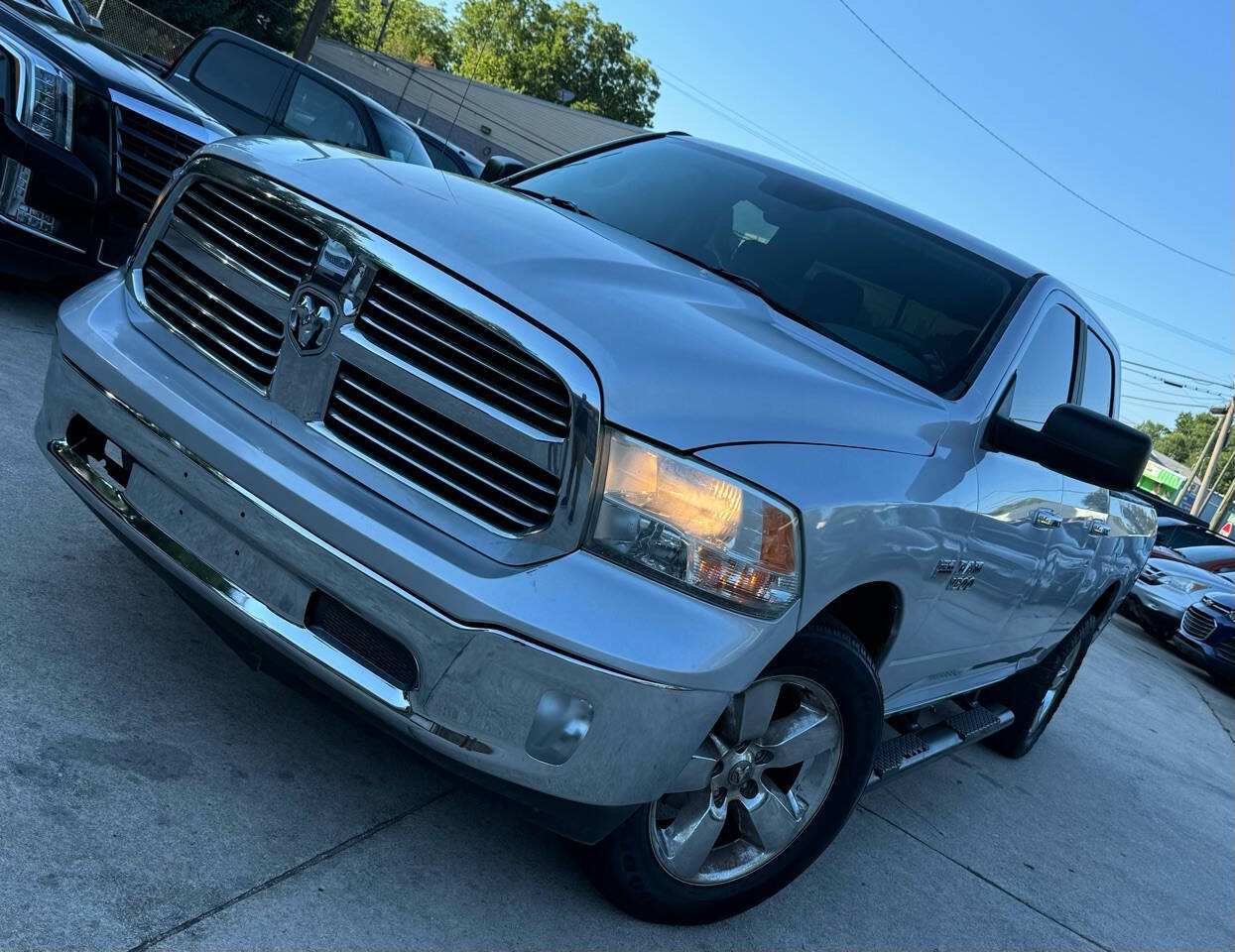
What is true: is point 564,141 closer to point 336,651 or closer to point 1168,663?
point 1168,663

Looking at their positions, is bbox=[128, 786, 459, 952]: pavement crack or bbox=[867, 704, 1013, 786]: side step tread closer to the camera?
bbox=[128, 786, 459, 952]: pavement crack

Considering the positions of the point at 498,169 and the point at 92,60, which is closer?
the point at 498,169

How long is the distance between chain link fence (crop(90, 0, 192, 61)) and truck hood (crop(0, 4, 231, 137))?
21.8 m

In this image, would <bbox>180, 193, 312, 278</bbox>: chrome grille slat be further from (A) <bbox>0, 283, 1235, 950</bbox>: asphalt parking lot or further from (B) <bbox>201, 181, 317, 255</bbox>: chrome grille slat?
(A) <bbox>0, 283, 1235, 950</bbox>: asphalt parking lot

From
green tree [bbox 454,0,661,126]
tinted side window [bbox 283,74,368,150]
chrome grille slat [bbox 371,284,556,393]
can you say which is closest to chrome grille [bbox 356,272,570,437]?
chrome grille slat [bbox 371,284,556,393]

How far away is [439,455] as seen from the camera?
2.32 metres

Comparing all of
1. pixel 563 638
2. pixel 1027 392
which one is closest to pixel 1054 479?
pixel 1027 392

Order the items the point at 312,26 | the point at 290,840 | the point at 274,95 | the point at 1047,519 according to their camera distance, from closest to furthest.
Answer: the point at 290,840 < the point at 1047,519 < the point at 274,95 < the point at 312,26

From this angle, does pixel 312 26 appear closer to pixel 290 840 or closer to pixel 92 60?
pixel 92 60

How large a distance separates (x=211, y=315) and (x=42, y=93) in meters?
3.46

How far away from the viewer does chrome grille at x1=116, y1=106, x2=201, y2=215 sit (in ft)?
18.8

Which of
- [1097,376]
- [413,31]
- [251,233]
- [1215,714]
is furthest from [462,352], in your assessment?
[413,31]

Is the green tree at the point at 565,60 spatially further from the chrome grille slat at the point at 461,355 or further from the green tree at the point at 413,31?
the chrome grille slat at the point at 461,355

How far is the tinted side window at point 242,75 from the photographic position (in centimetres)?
971
